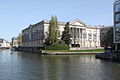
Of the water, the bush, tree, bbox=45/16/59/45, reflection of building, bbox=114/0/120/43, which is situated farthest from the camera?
tree, bbox=45/16/59/45

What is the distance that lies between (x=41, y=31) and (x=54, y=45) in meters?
43.7

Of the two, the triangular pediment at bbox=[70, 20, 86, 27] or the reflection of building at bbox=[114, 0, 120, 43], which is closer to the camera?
the reflection of building at bbox=[114, 0, 120, 43]

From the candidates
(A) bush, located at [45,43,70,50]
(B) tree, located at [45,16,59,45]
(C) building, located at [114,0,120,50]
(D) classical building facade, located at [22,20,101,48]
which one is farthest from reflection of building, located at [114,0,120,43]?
(D) classical building facade, located at [22,20,101,48]

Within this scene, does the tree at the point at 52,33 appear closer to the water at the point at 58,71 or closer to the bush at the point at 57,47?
the bush at the point at 57,47

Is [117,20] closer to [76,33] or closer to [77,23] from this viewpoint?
[76,33]

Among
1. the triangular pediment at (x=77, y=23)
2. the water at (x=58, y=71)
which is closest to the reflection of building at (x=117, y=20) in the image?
the water at (x=58, y=71)

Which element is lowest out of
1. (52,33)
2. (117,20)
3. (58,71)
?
(58,71)

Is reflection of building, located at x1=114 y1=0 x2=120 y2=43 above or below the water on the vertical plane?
above

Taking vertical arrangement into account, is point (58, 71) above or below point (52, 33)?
below

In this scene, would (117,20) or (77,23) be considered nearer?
(117,20)

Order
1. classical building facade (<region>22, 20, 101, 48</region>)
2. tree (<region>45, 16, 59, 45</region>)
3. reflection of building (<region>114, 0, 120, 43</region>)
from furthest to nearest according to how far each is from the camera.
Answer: classical building facade (<region>22, 20, 101, 48</region>)
tree (<region>45, 16, 59, 45</region>)
reflection of building (<region>114, 0, 120, 43</region>)

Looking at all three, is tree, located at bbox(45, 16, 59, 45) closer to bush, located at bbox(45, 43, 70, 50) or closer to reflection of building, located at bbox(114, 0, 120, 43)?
bush, located at bbox(45, 43, 70, 50)

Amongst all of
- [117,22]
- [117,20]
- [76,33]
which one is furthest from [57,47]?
[76,33]

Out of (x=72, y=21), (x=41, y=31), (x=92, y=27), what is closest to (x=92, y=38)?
(x=92, y=27)
